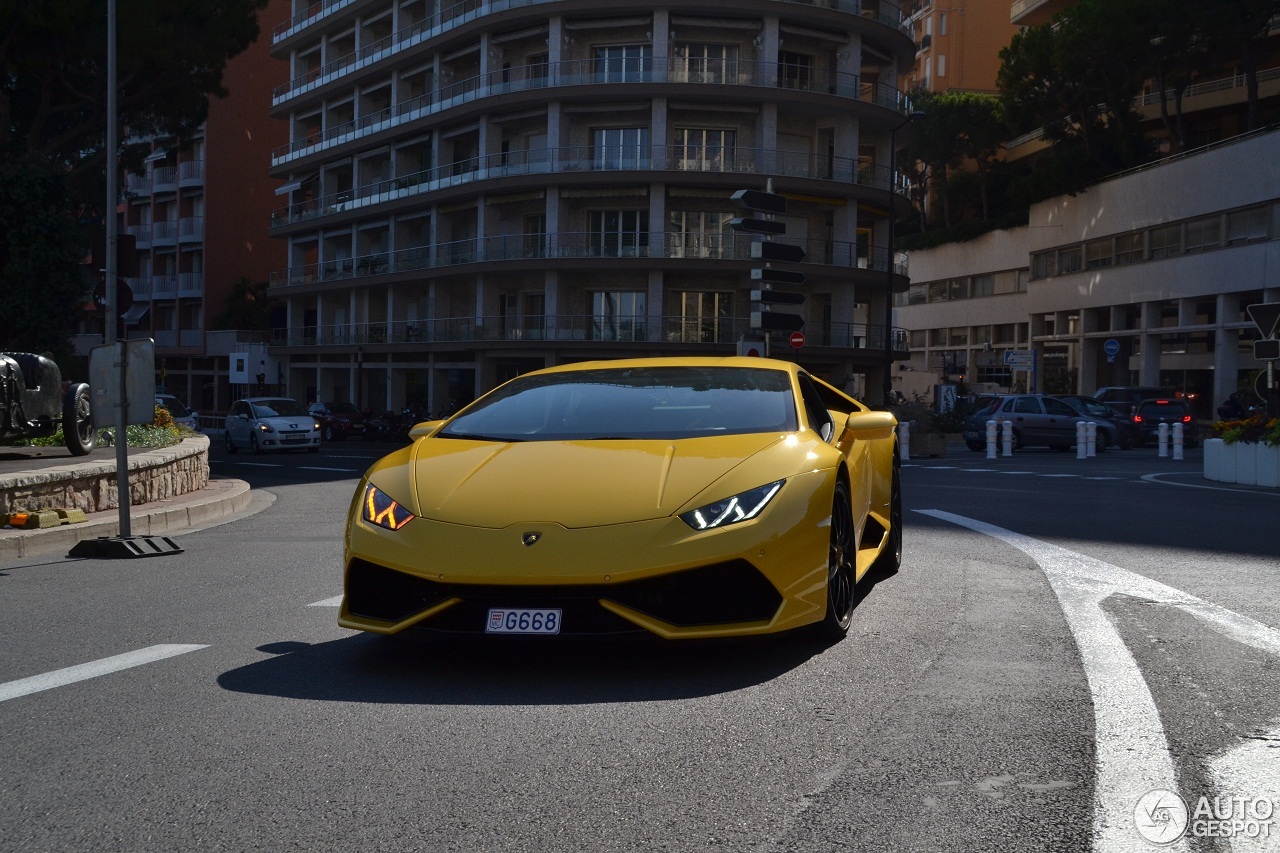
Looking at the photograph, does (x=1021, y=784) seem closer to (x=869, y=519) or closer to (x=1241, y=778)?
(x=1241, y=778)

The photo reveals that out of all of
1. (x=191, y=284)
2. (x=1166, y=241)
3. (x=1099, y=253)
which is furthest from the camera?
(x=191, y=284)

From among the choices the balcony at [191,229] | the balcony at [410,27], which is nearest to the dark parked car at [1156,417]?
the balcony at [410,27]

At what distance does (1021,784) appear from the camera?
347cm

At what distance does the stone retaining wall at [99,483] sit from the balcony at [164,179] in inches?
2424

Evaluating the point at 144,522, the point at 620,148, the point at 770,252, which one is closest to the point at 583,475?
the point at 144,522

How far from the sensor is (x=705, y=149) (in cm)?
4700

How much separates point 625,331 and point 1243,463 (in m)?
29.8

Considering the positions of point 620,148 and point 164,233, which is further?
point 164,233

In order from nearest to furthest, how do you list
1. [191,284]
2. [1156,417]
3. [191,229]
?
[1156,417], [191,229], [191,284]

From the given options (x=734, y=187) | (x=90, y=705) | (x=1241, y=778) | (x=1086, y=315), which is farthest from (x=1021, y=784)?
(x=1086, y=315)

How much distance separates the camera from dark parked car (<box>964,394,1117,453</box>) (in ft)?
109

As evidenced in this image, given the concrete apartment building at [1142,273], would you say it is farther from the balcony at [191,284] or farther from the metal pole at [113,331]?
the balcony at [191,284]

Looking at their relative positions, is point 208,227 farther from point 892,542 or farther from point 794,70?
point 892,542

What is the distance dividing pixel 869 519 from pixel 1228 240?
4428cm
